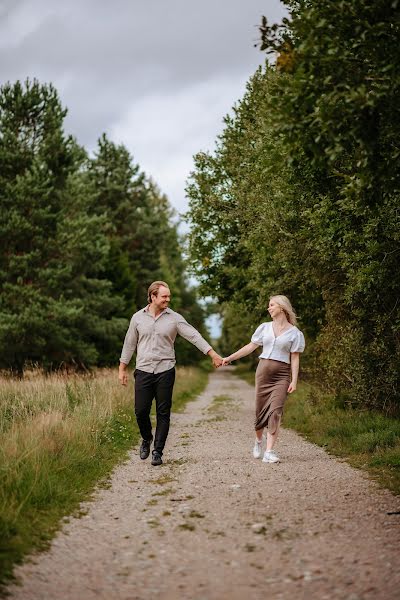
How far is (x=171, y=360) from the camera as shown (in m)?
8.87

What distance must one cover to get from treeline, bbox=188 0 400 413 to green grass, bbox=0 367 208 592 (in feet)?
15.1

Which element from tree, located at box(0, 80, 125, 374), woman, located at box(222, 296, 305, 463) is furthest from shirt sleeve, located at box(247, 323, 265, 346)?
tree, located at box(0, 80, 125, 374)

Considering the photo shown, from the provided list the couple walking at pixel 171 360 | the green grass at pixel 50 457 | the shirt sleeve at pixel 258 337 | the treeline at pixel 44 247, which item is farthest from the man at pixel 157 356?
the treeline at pixel 44 247

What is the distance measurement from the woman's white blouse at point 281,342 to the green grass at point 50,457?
2.76m

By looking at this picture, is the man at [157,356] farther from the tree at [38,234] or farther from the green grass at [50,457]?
the tree at [38,234]

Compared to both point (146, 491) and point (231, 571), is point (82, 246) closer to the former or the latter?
point (146, 491)

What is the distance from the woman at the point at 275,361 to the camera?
28.9 feet

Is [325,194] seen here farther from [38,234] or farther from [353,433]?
[38,234]

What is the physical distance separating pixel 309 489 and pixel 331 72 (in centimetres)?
470

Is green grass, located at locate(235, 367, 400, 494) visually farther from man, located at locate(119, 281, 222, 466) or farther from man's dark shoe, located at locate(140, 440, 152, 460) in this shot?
man's dark shoe, located at locate(140, 440, 152, 460)

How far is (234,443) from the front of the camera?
10750 millimetres

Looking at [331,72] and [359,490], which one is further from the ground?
[331,72]

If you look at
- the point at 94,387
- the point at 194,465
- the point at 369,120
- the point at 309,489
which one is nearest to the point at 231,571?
the point at 309,489

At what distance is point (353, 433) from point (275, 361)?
8.50ft
